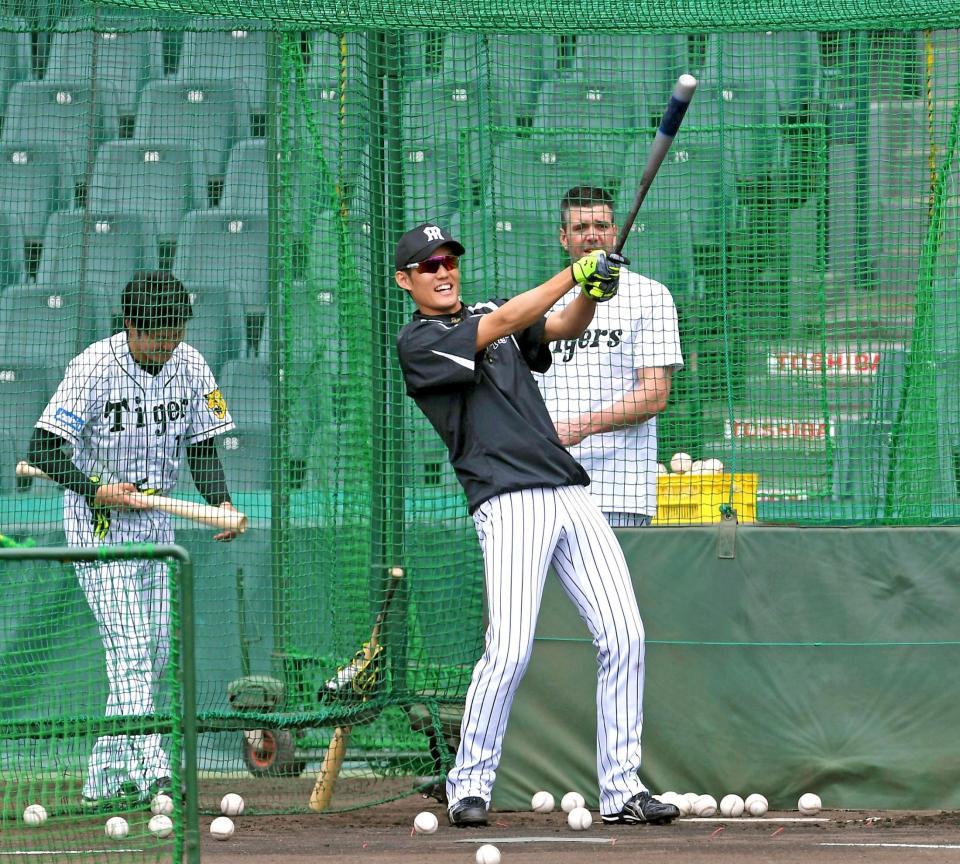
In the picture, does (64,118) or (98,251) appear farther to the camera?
(98,251)

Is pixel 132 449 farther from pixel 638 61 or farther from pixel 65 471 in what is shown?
pixel 638 61

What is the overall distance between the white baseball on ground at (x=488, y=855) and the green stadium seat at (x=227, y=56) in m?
3.43

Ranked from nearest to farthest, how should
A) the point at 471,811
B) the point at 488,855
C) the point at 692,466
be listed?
the point at 488,855
the point at 471,811
the point at 692,466

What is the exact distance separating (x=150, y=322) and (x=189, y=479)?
75 cm

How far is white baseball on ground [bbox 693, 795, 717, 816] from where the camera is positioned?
17.9 ft

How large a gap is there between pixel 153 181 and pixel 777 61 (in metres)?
2.78

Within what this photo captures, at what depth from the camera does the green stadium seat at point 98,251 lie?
6.34m

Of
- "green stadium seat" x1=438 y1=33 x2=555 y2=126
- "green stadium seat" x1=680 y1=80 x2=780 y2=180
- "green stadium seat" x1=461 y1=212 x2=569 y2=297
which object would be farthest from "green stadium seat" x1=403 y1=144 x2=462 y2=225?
"green stadium seat" x1=680 y1=80 x2=780 y2=180

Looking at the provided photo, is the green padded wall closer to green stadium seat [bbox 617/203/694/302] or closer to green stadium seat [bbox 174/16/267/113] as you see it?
green stadium seat [bbox 617/203/694/302]

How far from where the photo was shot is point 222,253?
6.49 meters

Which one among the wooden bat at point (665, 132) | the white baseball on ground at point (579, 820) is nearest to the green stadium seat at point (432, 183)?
the wooden bat at point (665, 132)

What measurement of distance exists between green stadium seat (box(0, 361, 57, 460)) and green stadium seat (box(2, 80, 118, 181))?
2.88ft

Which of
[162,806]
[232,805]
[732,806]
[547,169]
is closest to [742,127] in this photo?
[547,169]

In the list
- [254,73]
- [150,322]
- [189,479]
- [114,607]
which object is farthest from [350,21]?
[114,607]
